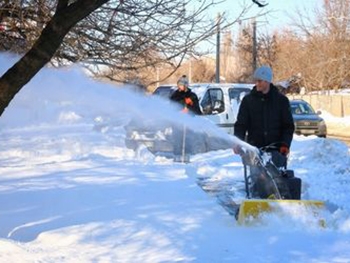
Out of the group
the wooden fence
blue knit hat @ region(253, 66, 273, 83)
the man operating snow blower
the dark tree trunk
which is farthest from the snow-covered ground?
the wooden fence

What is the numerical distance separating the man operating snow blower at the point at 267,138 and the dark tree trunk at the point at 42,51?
137 inches

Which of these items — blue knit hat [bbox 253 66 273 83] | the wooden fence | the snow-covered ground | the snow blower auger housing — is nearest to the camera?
the snow-covered ground

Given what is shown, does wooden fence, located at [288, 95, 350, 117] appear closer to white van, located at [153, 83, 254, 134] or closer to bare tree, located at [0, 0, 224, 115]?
white van, located at [153, 83, 254, 134]

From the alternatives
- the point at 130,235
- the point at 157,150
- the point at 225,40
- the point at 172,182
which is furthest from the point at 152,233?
the point at 157,150

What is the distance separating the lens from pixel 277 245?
5.67 metres

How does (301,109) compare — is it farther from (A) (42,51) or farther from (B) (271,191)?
(A) (42,51)

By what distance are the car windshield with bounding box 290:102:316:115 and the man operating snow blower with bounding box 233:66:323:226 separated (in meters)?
16.8

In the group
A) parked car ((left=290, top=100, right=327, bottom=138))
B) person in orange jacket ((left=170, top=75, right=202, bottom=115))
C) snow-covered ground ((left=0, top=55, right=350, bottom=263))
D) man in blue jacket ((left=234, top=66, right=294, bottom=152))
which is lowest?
snow-covered ground ((left=0, top=55, right=350, bottom=263))

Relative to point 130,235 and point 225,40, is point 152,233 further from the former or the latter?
point 225,40

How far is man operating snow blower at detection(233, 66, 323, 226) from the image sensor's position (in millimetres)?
7070

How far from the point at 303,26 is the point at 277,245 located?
4786 cm

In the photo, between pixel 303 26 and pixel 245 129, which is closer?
pixel 245 129

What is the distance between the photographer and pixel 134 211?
22.9 ft

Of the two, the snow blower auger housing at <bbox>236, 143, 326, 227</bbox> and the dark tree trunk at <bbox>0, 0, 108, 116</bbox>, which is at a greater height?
the dark tree trunk at <bbox>0, 0, 108, 116</bbox>
